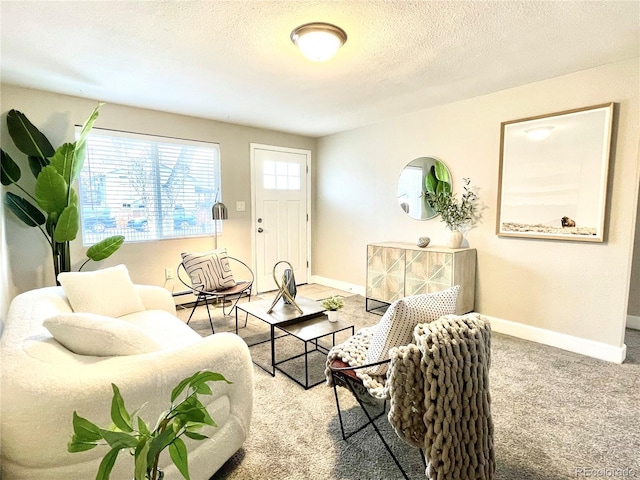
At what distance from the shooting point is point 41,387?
1.10 m

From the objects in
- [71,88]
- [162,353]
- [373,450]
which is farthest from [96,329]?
[71,88]

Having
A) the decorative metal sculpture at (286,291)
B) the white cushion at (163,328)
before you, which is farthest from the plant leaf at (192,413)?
the decorative metal sculpture at (286,291)

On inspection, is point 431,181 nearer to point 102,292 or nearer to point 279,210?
point 279,210

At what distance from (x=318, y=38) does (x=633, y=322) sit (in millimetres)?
4083

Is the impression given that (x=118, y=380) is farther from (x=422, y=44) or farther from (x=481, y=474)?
(x=422, y=44)

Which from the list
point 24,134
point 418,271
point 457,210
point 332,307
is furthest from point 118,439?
point 457,210

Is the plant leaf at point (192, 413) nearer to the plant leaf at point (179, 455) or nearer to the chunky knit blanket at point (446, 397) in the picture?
the plant leaf at point (179, 455)

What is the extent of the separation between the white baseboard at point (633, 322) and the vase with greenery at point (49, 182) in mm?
5357

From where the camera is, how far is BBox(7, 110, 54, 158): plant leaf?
9.43 feet

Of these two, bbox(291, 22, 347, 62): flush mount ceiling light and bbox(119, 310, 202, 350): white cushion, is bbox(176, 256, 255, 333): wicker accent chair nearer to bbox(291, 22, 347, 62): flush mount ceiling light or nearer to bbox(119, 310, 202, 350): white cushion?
bbox(119, 310, 202, 350): white cushion

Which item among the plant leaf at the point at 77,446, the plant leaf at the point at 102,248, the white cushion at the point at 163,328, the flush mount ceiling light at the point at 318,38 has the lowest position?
the white cushion at the point at 163,328

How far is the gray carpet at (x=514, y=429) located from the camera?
62.3 inches

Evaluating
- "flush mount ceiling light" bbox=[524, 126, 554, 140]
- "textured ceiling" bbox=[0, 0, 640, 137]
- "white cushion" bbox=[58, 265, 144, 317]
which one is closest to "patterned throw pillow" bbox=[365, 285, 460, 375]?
"textured ceiling" bbox=[0, 0, 640, 137]

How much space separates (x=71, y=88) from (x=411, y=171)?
3542 millimetres
